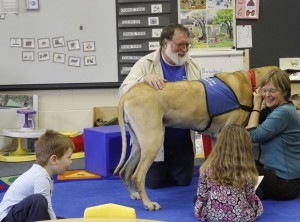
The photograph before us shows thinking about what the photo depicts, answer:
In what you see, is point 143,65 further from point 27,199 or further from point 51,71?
point 51,71

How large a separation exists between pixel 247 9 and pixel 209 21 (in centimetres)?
47

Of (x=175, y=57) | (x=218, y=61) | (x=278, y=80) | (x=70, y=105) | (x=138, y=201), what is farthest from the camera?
(x=70, y=105)

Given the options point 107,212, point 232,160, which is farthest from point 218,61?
point 107,212

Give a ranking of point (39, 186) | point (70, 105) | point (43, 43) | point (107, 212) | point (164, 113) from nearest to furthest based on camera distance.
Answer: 1. point (107, 212)
2. point (39, 186)
3. point (164, 113)
4. point (43, 43)
5. point (70, 105)

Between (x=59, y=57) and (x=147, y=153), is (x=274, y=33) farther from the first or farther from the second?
(x=147, y=153)

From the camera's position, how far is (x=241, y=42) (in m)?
5.53

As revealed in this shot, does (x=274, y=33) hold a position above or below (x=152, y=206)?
above

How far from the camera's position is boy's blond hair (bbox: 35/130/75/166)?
239 cm

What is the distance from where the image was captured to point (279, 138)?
321cm

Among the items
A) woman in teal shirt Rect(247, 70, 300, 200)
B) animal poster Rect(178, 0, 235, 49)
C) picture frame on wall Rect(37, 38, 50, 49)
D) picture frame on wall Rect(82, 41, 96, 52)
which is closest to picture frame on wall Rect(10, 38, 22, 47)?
picture frame on wall Rect(37, 38, 50, 49)

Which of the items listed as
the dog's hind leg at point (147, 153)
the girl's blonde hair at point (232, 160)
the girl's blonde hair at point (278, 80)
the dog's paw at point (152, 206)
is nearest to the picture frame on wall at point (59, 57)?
the dog's hind leg at point (147, 153)

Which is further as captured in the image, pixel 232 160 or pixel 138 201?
pixel 138 201

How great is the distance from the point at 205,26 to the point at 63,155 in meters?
3.52

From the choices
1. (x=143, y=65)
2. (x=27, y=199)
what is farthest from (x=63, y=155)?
(x=143, y=65)
